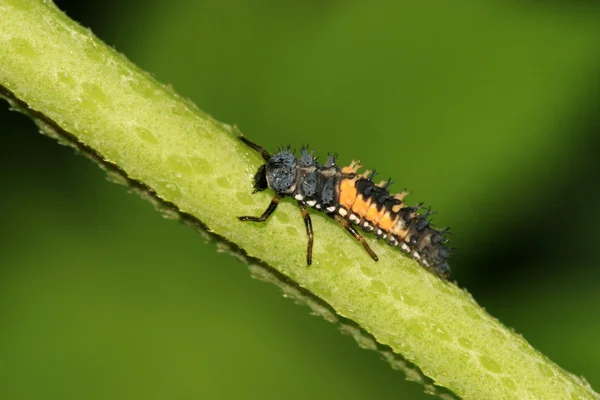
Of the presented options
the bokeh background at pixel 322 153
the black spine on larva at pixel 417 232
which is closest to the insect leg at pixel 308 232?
the black spine on larva at pixel 417 232

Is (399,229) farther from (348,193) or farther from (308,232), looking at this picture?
(308,232)

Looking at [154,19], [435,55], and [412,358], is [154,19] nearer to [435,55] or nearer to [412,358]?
[435,55]

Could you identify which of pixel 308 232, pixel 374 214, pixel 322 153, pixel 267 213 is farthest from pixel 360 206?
pixel 308 232

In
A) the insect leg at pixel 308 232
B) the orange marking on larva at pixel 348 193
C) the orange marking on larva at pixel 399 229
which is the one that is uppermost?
the orange marking on larva at pixel 348 193

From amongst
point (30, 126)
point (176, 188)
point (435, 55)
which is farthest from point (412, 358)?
point (30, 126)

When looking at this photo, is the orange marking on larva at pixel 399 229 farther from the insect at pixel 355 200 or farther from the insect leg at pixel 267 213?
the insect leg at pixel 267 213

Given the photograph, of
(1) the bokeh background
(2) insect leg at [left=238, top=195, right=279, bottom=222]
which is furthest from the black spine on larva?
(2) insect leg at [left=238, top=195, right=279, bottom=222]
